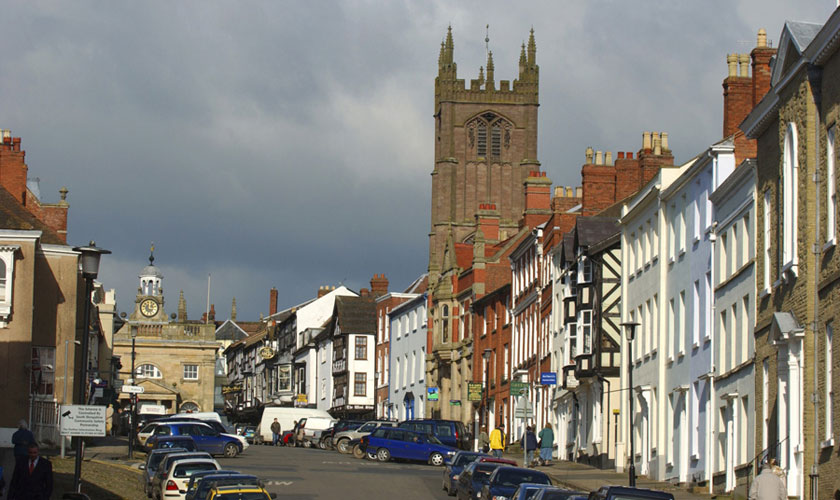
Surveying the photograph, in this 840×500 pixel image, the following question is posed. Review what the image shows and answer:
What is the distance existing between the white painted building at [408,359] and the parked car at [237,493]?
62.0 metres

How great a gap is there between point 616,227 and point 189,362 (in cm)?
7107

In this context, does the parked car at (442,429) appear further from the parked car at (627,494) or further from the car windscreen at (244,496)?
the parked car at (627,494)

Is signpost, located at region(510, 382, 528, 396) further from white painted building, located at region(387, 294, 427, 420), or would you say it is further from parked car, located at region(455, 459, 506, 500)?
white painted building, located at region(387, 294, 427, 420)

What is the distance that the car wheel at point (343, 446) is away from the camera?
6128cm

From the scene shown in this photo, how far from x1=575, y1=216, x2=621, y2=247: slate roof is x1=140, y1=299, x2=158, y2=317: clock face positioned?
71889 mm

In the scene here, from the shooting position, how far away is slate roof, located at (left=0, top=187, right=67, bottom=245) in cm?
4675

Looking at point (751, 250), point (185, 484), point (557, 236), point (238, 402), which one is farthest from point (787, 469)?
point (238, 402)

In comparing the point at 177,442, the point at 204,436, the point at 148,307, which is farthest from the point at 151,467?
the point at 148,307

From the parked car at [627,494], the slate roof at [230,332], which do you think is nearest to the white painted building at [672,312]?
the parked car at [627,494]

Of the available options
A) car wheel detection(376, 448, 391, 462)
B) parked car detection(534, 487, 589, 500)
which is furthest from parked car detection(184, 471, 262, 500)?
car wheel detection(376, 448, 391, 462)

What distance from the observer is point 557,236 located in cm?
6009

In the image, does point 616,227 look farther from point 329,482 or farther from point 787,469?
point 787,469

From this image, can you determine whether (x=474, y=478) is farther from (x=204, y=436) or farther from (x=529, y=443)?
(x=204, y=436)

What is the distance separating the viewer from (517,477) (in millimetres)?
32312
